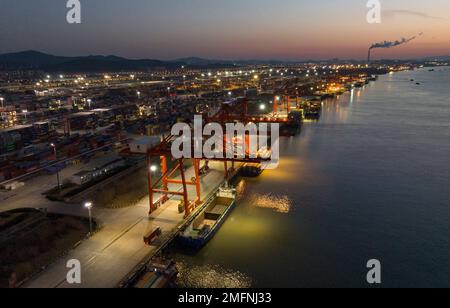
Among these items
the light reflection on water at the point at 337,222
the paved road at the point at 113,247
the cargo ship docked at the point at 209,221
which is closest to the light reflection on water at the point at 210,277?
the light reflection on water at the point at 337,222

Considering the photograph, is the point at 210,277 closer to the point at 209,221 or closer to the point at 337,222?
the point at 209,221

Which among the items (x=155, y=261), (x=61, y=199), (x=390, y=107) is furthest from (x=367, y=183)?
(x=390, y=107)

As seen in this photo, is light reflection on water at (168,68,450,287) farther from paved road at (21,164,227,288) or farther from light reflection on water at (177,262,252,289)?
paved road at (21,164,227,288)

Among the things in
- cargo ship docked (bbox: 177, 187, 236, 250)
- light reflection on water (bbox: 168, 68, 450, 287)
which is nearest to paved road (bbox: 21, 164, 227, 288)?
cargo ship docked (bbox: 177, 187, 236, 250)

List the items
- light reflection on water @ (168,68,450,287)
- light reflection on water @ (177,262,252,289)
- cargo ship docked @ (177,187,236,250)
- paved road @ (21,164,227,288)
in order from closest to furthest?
paved road @ (21,164,227,288) < light reflection on water @ (177,262,252,289) < light reflection on water @ (168,68,450,287) < cargo ship docked @ (177,187,236,250)

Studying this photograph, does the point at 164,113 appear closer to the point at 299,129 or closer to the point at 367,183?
the point at 299,129

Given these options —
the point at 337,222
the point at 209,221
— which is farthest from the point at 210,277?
the point at 337,222

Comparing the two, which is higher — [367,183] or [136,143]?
[136,143]

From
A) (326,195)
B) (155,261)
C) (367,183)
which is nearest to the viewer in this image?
(155,261)

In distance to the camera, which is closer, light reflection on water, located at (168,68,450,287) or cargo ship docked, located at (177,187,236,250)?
light reflection on water, located at (168,68,450,287)
